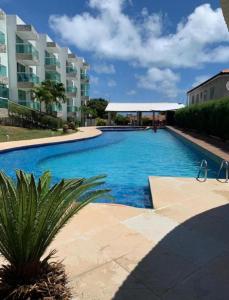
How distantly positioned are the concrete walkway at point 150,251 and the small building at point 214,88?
1817 centimetres

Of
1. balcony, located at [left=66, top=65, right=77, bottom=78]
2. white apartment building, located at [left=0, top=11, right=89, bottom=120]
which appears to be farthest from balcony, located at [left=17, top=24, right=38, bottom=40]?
balcony, located at [left=66, top=65, right=77, bottom=78]

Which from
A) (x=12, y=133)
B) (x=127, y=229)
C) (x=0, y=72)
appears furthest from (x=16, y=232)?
(x=0, y=72)

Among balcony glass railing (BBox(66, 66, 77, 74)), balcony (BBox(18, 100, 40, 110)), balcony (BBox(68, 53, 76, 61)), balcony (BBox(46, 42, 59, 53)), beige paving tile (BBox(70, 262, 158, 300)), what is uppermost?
balcony (BBox(68, 53, 76, 61))

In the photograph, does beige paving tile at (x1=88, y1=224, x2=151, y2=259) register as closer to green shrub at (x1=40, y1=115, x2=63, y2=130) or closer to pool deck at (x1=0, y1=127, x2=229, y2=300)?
pool deck at (x1=0, y1=127, x2=229, y2=300)

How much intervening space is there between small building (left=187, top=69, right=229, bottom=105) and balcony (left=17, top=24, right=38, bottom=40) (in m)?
20.9

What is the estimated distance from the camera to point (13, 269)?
7.92ft

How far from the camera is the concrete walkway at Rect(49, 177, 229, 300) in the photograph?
2.82 meters

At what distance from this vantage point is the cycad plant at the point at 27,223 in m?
2.21

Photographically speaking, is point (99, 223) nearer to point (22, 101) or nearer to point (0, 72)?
point (0, 72)

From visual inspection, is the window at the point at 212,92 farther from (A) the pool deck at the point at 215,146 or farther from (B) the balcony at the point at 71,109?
(B) the balcony at the point at 71,109

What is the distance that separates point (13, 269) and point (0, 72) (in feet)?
94.2

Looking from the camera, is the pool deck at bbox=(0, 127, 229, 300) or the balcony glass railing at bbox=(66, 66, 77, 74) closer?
the pool deck at bbox=(0, 127, 229, 300)

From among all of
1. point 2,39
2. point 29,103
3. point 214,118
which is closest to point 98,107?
point 29,103

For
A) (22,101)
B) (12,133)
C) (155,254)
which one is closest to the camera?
(155,254)
